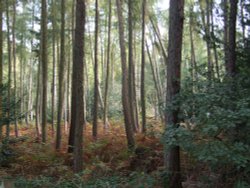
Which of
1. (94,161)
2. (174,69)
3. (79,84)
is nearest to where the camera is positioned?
(174,69)

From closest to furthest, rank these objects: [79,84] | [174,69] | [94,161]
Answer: [174,69] < [79,84] < [94,161]

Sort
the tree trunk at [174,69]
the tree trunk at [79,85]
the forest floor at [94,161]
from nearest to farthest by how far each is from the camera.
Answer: the tree trunk at [174,69]
the tree trunk at [79,85]
the forest floor at [94,161]

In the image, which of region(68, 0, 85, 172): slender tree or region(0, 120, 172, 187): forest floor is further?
region(0, 120, 172, 187): forest floor

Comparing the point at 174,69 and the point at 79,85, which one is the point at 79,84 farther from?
the point at 174,69

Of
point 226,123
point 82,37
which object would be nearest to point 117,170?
point 82,37

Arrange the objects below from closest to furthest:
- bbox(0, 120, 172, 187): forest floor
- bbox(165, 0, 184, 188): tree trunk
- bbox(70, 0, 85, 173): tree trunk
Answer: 1. bbox(165, 0, 184, 188): tree trunk
2. bbox(70, 0, 85, 173): tree trunk
3. bbox(0, 120, 172, 187): forest floor

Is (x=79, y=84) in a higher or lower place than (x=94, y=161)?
higher

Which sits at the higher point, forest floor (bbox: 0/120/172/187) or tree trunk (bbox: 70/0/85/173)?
tree trunk (bbox: 70/0/85/173)

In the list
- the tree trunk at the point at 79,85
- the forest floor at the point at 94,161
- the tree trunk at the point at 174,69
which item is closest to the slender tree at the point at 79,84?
the tree trunk at the point at 79,85

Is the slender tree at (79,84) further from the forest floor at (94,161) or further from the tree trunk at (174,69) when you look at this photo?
the tree trunk at (174,69)

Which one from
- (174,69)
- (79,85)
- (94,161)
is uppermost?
(174,69)

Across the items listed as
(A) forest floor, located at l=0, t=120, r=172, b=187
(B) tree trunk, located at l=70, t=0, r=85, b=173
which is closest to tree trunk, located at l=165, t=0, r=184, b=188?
(A) forest floor, located at l=0, t=120, r=172, b=187

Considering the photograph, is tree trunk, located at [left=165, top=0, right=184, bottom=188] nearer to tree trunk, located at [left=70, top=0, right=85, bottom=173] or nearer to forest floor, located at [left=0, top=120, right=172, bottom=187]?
forest floor, located at [left=0, top=120, right=172, bottom=187]

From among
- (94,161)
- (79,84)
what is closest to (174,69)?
(79,84)
